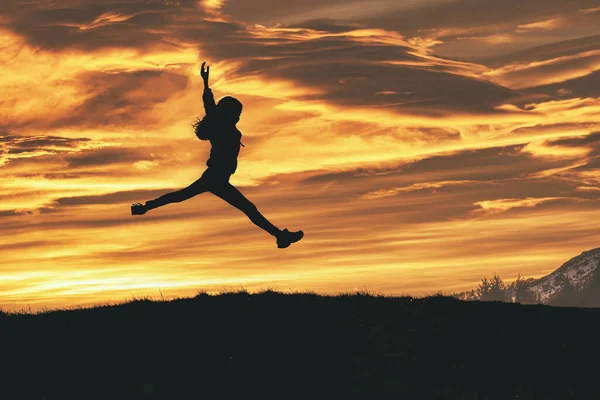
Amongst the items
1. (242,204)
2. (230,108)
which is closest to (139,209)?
(242,204)

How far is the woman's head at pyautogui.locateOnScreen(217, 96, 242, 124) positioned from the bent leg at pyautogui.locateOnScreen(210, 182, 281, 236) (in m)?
1.43

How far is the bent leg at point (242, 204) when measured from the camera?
20.6 m

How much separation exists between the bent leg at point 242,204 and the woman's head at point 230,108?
1433mm

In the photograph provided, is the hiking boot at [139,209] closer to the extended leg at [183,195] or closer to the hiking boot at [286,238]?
the extended leg at [183,195]

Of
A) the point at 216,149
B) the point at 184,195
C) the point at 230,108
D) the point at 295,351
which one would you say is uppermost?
the point at 230,108

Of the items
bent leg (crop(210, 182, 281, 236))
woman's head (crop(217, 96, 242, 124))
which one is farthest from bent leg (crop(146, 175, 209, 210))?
woman's head (crop(217, 96, 242, 124))

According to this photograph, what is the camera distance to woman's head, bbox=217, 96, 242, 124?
20414 mm

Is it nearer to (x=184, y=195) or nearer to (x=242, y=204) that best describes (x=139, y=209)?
(x=184, y=195)

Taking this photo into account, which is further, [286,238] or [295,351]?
[286,238]

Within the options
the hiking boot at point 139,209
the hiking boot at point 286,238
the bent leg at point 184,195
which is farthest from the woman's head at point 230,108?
the hiking boot at point 286,238

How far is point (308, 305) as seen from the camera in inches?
911

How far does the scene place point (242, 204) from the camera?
21094 mm

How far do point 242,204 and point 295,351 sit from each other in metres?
3.46

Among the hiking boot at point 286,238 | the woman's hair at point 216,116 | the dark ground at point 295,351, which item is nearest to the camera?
the dark ground at point 295,351
